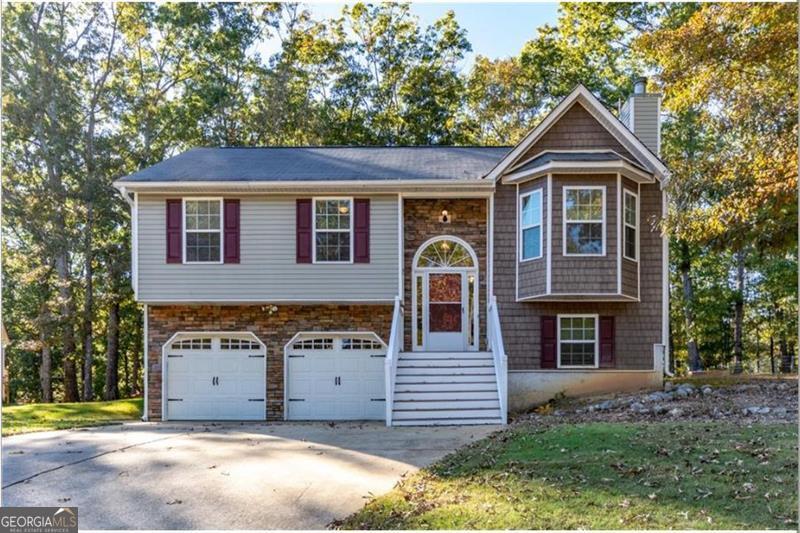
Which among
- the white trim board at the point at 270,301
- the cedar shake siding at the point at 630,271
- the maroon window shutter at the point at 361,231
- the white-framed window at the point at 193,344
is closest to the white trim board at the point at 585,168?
the cedar shake siding at the point at 630,271

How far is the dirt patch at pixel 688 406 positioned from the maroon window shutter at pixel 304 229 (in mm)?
5545

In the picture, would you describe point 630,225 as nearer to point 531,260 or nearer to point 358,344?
point 531,260

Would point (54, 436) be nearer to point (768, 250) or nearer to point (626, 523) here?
point (626, 523)

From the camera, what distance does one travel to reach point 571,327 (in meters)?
14.1

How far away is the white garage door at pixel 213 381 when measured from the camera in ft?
46.8

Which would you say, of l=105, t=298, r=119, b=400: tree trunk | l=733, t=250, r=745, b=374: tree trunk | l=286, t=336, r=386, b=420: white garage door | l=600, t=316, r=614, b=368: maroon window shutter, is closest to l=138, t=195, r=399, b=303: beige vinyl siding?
l=286, t=336, r=386, b=420: white garage door

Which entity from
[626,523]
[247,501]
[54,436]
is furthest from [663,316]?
[54,436]

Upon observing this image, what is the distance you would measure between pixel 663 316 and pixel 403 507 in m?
A: 9.81

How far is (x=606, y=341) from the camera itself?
45.9 ft

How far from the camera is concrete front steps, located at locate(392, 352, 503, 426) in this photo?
1182 cm

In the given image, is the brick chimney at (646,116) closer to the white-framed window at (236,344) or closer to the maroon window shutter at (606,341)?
the maroon window shutter at (606,341)

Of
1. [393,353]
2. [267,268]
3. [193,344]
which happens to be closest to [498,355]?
[393,353]

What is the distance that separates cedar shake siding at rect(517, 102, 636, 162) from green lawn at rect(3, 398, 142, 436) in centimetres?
1102

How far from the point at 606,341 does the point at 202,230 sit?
29.4ft
